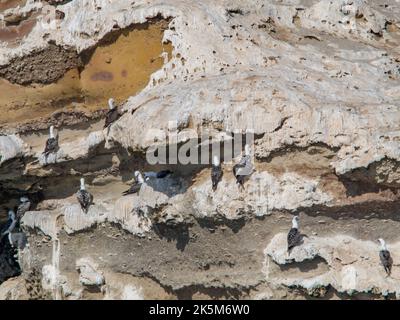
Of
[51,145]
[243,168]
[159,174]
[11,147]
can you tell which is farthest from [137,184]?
[11,147]

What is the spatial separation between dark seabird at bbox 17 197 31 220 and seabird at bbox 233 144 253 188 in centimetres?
511

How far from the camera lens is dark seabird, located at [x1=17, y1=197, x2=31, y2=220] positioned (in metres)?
14.8

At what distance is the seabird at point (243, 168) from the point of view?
1130cm

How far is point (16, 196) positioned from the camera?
15.2m

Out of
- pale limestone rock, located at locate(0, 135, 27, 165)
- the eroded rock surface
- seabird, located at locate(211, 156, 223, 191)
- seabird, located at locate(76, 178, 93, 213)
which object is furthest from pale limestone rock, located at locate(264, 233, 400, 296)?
pale limestone rock, located at locate(0, 135, 27, 165)

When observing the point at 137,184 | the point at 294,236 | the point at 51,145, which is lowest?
the point at 294,236

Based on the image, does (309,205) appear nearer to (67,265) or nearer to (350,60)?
(350,60)

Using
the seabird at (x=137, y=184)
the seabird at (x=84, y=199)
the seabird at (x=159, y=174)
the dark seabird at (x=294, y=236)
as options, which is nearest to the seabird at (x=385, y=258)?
the dark seabird at (x=294, y=236)

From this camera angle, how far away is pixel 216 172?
11.4m

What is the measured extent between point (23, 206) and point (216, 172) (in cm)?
493

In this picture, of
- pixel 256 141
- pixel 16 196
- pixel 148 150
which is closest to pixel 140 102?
pixel 148 150

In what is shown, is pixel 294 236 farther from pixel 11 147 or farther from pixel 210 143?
pixel 11 147

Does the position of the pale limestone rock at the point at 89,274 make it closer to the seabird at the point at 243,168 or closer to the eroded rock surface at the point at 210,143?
the eroded rock surface at the point at 210,143

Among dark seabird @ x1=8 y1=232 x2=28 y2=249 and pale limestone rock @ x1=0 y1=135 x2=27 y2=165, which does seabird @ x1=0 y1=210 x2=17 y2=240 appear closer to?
dark seabird @ x1=8 y1=232 x2=28 y2=249
